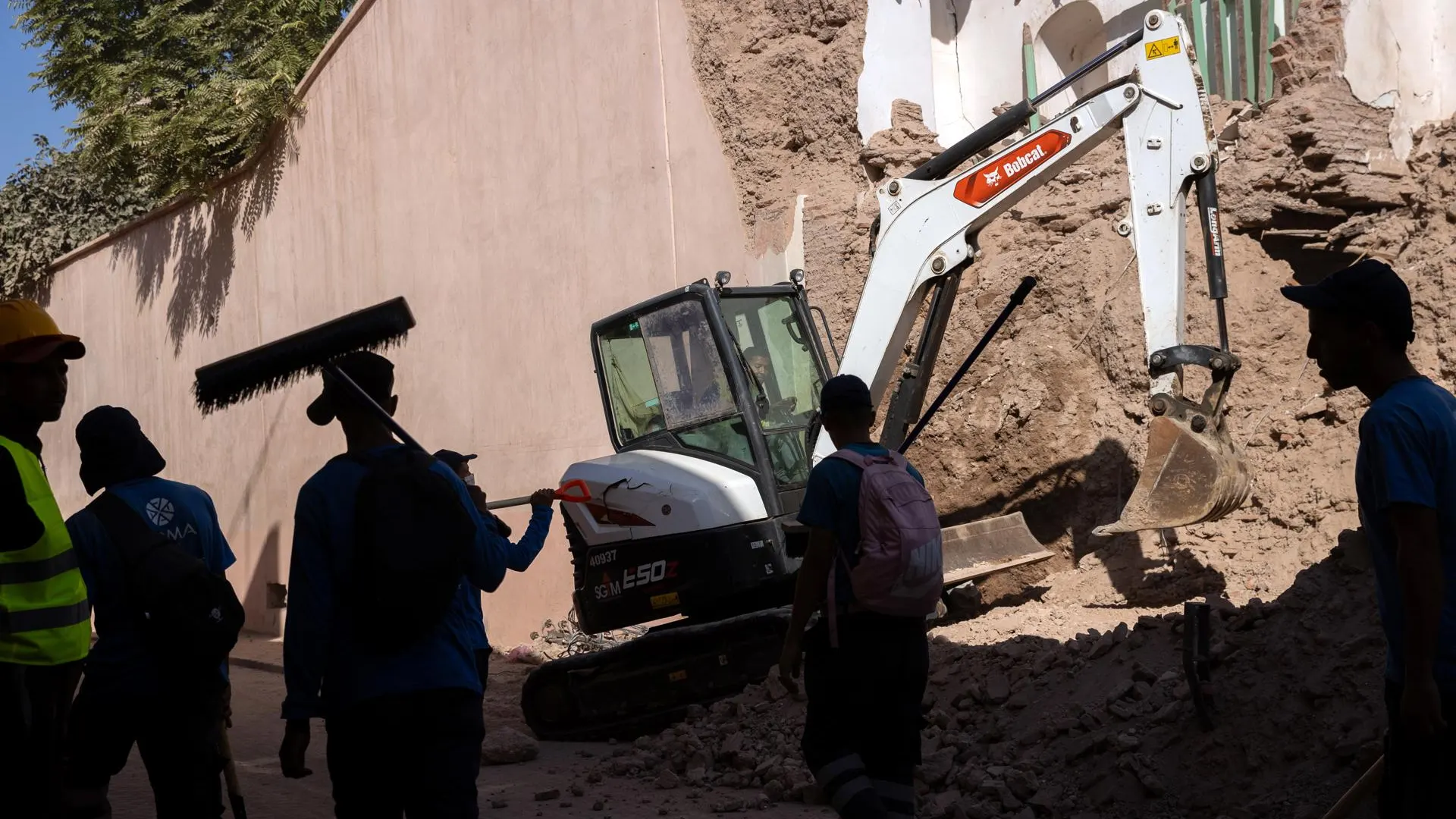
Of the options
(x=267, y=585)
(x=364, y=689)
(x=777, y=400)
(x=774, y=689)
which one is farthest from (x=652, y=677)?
(x=267, y=585)

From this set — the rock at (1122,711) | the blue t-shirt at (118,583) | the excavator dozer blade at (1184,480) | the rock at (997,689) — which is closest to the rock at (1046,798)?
the rock at (1122,711)

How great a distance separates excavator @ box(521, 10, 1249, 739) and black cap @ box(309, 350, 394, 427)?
3.77 meters

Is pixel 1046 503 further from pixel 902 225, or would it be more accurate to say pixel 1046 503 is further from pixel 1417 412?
pixel 1417 412

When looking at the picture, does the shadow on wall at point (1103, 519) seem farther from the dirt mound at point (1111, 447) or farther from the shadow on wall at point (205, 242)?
the shadow on wall at point (205, 242)

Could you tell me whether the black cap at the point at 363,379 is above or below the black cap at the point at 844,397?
above

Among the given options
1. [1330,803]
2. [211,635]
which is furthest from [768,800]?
[211,635]

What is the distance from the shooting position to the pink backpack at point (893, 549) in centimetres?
417

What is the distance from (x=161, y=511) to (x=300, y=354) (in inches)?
31.5

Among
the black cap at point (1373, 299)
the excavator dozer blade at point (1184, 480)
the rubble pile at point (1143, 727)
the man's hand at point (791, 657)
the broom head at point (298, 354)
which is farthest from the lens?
the excavator dozer blade at point (1184, 480)

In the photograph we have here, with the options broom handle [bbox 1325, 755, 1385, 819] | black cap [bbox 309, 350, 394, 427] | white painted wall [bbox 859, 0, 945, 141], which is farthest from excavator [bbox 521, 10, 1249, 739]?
black cap [bbox 309, 350, 394, 427]

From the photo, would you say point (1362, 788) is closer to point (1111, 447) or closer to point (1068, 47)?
point (1111, 447)

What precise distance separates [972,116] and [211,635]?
348 inches

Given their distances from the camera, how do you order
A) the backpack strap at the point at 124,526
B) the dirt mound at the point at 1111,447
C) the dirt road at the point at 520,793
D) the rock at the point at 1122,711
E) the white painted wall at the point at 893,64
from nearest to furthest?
the backpack strap at the point at 124,526
the dirt mound at the point at 1111,447
the rock at the point at 1122,711
the dirt road at the point at 520,793
the white painted wall at the point at 893,64

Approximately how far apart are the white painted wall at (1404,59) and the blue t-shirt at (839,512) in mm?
6210
